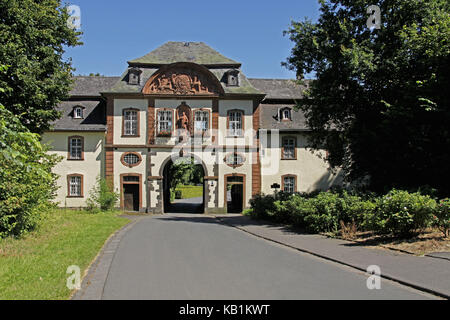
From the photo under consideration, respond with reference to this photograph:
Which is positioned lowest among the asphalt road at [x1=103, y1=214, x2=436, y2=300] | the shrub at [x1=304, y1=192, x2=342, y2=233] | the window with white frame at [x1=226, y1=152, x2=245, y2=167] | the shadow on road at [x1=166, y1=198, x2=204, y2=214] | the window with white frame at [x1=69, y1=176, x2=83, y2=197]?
the shadow on road at [x1=166, y1=198, x2=204, y2=214]

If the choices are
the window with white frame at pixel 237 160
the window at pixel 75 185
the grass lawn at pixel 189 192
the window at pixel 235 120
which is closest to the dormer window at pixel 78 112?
the window at pixel 75 185

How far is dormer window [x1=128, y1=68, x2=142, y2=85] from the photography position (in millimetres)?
32250

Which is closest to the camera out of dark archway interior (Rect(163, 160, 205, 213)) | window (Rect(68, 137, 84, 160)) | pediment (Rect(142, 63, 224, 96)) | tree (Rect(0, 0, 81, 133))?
tree (Rect(0, 0, 81, 133))

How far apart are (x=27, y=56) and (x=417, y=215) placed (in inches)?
652

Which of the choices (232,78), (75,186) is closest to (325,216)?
(232,78)

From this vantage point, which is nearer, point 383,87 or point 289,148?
point 383,87

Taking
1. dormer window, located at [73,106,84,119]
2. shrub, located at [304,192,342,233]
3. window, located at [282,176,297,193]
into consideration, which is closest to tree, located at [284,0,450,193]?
shrub, located at [304,192,342,233]

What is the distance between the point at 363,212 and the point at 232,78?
2122 centimetres

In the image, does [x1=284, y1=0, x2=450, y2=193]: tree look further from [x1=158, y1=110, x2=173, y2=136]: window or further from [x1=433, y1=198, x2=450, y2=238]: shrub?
[x1=158, y1=110, x2=173, y2=136]: window

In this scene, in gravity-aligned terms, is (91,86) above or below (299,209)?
above

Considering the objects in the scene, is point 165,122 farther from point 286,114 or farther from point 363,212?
point 363,212

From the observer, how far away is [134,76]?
32.4 m

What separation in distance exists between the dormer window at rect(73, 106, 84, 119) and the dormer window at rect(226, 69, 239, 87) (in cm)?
1135
